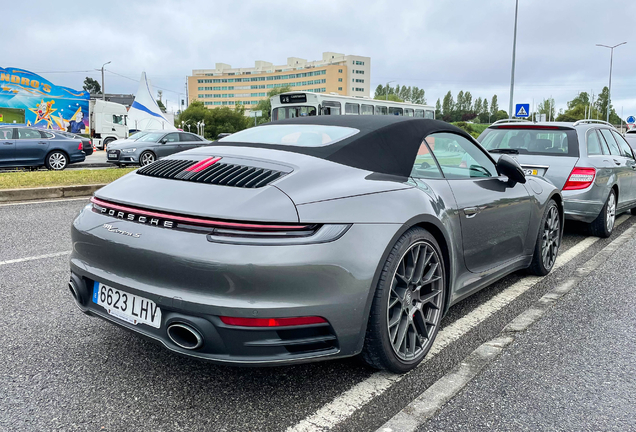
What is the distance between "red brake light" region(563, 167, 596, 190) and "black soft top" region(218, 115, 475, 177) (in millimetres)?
3655

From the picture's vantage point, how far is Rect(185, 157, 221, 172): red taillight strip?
8.50ft

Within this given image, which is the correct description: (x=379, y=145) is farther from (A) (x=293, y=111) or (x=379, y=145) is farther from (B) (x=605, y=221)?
(A) (x=293, y=111)

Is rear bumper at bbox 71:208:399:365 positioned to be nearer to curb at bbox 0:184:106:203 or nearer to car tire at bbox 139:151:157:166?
curb at bbox 0:184:106:203

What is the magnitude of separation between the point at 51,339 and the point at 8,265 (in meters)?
1.95

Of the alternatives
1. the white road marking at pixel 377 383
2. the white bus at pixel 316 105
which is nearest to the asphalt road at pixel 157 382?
the white road marking at pixel 377 383

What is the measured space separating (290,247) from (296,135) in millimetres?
1263

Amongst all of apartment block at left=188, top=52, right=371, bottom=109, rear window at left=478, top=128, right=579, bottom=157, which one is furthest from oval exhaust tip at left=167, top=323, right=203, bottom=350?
apartment block at left=188, top=52, right=371, bottom=109

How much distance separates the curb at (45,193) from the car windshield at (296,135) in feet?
22.7

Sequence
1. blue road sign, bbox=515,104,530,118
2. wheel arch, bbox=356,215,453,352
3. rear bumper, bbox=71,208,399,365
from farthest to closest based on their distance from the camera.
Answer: blue road sign, bbox=515,104,530,118, wheel arch, bbox=356,215,453,352, rear bumper, bbox=71,208,399,365

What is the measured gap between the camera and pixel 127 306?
7.62 feet

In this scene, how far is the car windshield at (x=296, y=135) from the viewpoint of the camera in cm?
295

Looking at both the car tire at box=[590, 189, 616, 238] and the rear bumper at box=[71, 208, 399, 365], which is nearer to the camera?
the rear bumper at box=[71, 208, 399, 365]

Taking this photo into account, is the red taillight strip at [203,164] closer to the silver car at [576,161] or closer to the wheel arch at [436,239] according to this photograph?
the wheel arch at [436,239]

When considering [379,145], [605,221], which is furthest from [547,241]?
[605,221]
